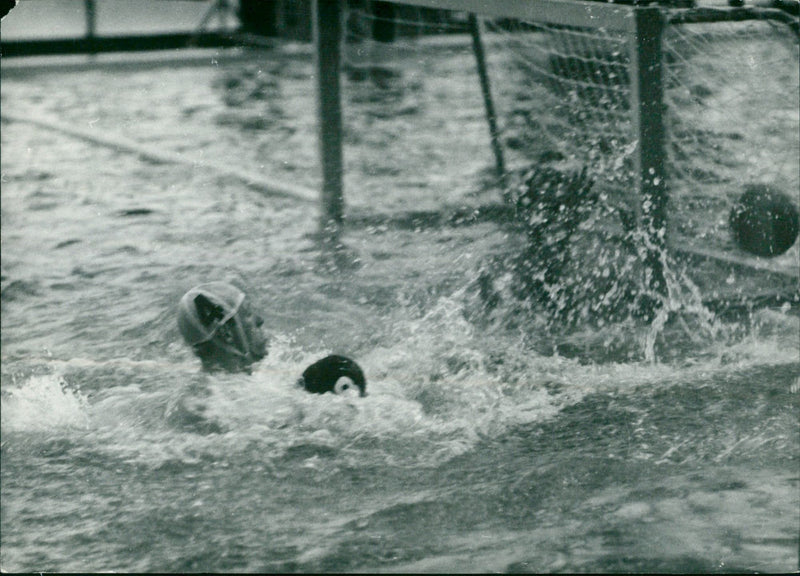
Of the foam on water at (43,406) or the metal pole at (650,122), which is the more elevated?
the metal pole at (650,122)

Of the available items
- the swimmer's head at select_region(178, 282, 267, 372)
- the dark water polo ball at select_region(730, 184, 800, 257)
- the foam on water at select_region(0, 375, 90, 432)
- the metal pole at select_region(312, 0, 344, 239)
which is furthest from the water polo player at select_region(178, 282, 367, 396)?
the metal pole at select_region(312, 0, 344, 239)

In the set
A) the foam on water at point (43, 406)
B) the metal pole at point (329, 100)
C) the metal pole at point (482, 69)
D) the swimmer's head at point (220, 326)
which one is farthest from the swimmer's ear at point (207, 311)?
the metal pole at point (482, 69)

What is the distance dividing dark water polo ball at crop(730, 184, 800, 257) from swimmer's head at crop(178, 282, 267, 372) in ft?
8.30

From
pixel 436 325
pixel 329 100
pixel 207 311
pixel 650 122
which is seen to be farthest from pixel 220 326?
pixel 329 100

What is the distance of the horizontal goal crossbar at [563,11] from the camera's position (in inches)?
205

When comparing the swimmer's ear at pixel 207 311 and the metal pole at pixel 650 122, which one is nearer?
the swimmer's ear at pixel 207 311

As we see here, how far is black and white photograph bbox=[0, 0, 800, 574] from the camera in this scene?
11.4 feet

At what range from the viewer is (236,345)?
4402 mm

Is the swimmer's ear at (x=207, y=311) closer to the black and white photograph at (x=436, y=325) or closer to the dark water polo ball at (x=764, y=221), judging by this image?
the black and white photograph at (x=436, y=325)

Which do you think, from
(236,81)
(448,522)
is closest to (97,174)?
(236,81)

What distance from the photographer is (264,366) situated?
15.7ft

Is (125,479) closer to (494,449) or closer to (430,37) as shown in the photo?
(494,449)

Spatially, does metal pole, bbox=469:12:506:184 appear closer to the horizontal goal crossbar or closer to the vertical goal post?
the horizontal goal crossbar

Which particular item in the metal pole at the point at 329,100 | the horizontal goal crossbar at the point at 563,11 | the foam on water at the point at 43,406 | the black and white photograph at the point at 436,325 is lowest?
the foam on water at the point at 43,406
